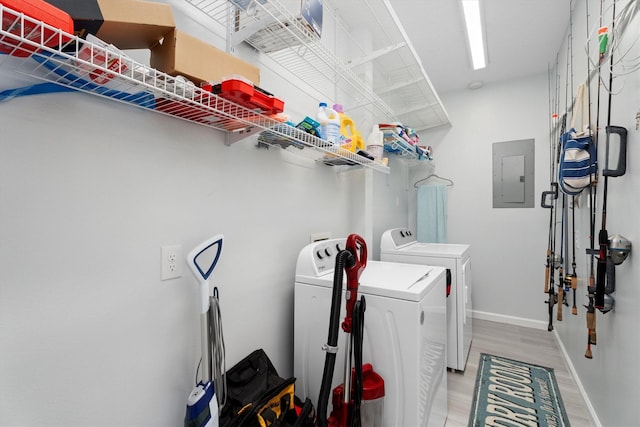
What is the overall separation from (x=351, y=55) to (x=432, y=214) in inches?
84.8

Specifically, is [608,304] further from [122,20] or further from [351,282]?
[122,20]

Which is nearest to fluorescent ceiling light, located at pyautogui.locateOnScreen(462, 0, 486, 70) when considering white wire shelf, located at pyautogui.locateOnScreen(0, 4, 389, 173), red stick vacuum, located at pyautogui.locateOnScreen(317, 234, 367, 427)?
white wire shelf, located at pyautogui.locateOnScreen(0, 4, 389, 173)

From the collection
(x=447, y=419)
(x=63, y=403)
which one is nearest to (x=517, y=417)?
(x=447, y=419)

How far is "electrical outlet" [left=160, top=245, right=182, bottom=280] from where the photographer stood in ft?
3.60

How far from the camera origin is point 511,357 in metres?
2.68

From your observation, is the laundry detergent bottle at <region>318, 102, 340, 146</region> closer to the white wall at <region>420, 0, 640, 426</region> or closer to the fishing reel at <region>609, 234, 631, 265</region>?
the fishing reel at <region>609, 234, 631, 265</region>

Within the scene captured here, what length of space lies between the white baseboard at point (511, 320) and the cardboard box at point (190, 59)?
3.85m

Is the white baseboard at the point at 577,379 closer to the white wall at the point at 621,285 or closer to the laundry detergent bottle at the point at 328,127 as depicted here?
the white wall at the point at 621,285

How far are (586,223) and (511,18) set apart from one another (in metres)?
1.71

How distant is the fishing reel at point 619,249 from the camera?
130 centimetres

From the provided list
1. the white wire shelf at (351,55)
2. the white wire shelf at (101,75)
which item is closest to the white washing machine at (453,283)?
the white wire shelf at (351,55)

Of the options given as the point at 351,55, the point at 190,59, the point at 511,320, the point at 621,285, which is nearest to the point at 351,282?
the point at 190,59

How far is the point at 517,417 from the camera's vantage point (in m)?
1.88

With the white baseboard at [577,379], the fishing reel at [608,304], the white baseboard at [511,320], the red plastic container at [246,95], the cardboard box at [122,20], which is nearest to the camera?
the cardboard box at [122,20]
